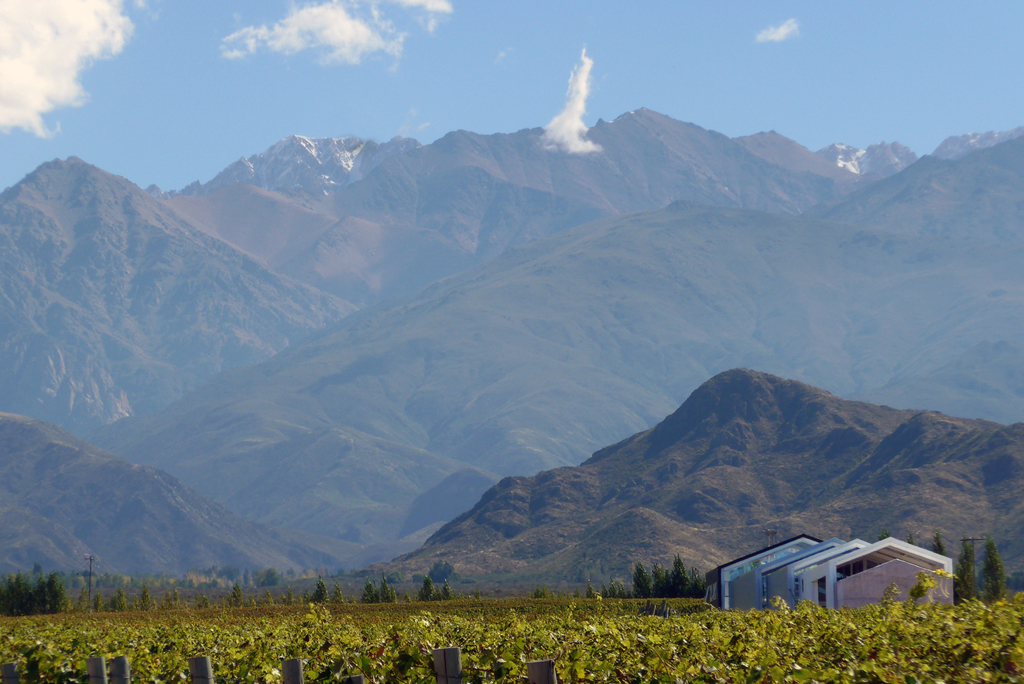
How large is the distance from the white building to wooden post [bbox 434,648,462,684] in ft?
165

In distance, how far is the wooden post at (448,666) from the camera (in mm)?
10258

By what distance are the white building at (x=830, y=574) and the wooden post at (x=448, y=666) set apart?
50417 mm

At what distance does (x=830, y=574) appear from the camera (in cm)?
6769

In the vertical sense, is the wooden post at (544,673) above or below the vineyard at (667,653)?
above

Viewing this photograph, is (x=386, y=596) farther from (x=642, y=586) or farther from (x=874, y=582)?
(x=874, y=582)

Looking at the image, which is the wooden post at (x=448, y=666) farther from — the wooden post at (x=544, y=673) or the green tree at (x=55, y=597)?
the green tree at (x=55, y=597)

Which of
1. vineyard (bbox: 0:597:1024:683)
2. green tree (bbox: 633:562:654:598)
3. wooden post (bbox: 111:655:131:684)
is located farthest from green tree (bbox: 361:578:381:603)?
wooden post (bbox: 111:655:131:684)

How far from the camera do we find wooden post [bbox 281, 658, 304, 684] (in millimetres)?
11031

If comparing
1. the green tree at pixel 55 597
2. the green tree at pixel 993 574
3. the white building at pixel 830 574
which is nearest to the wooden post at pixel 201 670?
the white building at pixel 830 574

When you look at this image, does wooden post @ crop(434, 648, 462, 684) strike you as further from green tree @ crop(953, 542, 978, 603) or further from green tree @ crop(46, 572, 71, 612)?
green tree @ crop(46, 572, 71, 612)

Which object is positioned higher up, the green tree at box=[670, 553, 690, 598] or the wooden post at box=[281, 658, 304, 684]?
the wooden post at box=[281, 658, 304, 684]

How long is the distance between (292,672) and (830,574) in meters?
62.1

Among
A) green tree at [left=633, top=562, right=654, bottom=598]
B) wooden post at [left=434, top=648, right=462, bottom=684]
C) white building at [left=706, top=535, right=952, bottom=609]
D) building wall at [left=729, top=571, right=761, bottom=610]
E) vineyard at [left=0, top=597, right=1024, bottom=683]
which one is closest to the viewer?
wooden post at [left=434, top=648, right=462, bottom=684]

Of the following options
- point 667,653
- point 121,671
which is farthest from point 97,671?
point 667,653
